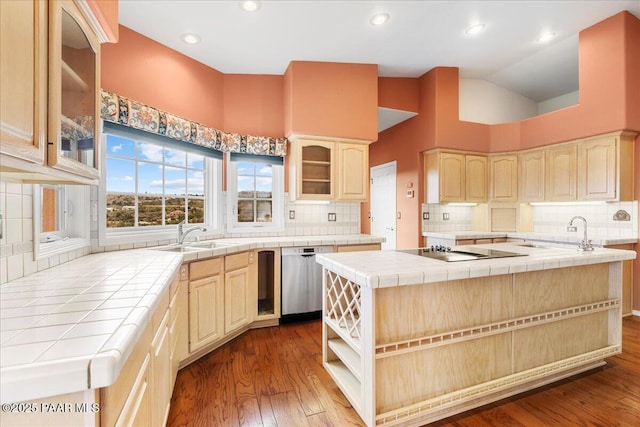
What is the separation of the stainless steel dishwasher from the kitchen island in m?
1.02

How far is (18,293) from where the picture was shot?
1.12 metres

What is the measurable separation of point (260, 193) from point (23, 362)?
3.06m

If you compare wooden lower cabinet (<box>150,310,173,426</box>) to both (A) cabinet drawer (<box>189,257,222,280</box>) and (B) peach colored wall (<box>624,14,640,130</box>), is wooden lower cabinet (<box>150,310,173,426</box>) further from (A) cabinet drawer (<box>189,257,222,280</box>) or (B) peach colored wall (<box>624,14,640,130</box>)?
(B) peach colored wall (<box>624,14,640,130</box>)

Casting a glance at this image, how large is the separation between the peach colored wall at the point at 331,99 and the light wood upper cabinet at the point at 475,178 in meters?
1.74

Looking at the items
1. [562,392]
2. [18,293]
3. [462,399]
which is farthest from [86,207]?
[562,392]

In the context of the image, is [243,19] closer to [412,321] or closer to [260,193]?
[260,193]

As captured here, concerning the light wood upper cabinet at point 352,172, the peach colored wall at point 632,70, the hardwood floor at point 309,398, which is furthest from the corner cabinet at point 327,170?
the peach colored wall at point 632,70

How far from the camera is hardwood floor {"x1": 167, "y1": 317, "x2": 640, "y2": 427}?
1675mm

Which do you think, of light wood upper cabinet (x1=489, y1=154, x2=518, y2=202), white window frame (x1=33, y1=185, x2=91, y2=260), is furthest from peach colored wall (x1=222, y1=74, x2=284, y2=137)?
light wood upper cabinet (x1=489, y1=154, x2=518, y2=202)

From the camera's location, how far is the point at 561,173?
3.82 meters

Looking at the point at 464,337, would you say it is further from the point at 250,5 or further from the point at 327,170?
the point at 250,5

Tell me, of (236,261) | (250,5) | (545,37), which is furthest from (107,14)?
(545,37)

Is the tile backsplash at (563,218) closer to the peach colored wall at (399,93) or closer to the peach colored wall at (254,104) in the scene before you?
the peach colored wall at (399,93)

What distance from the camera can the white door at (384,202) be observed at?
507cm
